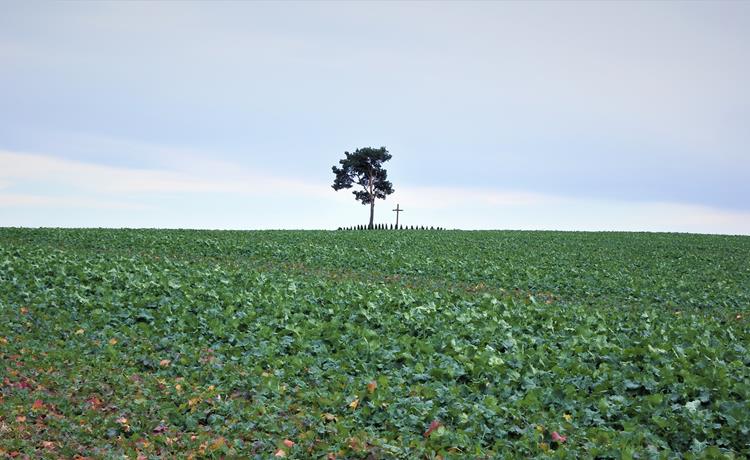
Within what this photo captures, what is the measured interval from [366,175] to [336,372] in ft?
201

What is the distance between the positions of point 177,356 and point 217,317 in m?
2.16

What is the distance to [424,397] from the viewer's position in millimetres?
9508

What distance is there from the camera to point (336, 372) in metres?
10.9

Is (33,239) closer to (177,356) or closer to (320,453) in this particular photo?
(177,356)

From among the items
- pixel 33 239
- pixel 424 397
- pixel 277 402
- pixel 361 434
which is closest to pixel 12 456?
pixel 277 402

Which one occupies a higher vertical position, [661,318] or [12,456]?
[661,318]

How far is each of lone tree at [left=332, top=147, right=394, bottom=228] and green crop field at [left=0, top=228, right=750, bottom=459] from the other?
5099 cm

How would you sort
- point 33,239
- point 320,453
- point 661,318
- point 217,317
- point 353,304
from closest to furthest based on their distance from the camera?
point 320,453, point 217,317, point 353,304, point 661,318, point 33,239

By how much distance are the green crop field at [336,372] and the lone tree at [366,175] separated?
51.0 metres

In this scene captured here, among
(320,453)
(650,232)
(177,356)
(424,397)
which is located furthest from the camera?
(650,232)

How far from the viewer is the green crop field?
838 cm

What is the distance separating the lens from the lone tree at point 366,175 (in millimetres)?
70625

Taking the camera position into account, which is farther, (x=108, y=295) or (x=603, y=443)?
(x=108, y=295)

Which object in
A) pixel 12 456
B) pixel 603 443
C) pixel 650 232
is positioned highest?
pixel 650 232
